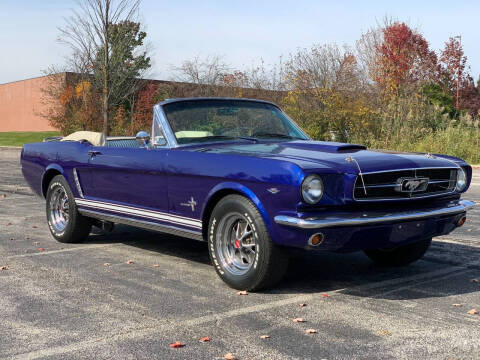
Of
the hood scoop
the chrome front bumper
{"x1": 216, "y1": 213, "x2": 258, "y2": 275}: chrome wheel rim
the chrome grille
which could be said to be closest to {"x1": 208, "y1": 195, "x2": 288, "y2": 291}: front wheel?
{"x1": 216, "y1": 213, "x2": 258, "y2": 275}: chrome wheel rim

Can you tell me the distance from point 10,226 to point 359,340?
6122 millimetres

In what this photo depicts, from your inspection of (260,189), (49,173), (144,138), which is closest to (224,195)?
(260,189)

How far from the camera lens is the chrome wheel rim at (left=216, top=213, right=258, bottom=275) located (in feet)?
16.8

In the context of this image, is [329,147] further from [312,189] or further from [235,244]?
[235,244]

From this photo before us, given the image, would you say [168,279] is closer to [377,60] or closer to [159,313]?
[159,313]

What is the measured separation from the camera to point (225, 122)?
6.23 m

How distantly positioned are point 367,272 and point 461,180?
1.18 metres

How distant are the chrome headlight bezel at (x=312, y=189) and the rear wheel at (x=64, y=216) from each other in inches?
138

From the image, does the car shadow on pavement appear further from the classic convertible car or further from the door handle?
the door handle

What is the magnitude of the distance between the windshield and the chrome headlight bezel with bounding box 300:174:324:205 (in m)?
1.59

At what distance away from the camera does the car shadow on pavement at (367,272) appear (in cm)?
519

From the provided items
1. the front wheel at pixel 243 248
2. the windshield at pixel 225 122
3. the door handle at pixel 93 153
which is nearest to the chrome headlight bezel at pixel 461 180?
the windshield at pixel 225 122

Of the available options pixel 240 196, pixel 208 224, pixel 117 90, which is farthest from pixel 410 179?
pixel 117 90

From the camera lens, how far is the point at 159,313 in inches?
179
